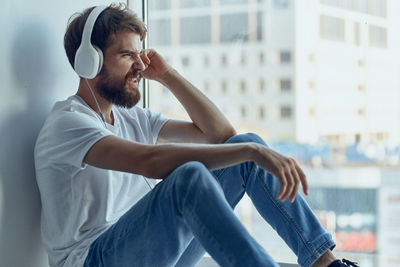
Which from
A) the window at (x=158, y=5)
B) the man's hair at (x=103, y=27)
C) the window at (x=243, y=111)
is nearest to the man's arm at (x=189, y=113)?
the man's hair at (x=103, y=27)

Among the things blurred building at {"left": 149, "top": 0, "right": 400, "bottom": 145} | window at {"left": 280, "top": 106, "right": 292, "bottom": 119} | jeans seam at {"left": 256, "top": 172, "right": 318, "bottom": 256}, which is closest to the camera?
jeans seam at {"left": 256, "top": 172, "right": 318, "bottom": 256}

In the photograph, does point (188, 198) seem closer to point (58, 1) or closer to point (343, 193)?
point (58, 1)

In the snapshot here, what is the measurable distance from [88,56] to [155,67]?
0.94 ft

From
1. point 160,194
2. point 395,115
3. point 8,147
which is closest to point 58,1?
point 8,147

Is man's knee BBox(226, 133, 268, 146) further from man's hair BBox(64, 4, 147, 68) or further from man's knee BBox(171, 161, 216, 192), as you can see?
man's hair BBox(64, 4, 147, 68)

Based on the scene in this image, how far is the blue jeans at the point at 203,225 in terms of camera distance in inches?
35.8

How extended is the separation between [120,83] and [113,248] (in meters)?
0.43

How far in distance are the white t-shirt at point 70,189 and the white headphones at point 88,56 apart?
77 millimetres

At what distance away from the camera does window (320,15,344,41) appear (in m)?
7.67

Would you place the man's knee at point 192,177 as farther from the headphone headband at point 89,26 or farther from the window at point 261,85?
the window at point 261,85

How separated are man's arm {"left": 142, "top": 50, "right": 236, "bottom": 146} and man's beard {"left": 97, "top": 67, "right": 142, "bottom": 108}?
0.50 feet

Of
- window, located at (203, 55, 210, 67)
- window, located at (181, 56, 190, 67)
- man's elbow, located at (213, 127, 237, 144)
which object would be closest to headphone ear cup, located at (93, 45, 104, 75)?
man's elbow, located at (213, 127, 237, 144)

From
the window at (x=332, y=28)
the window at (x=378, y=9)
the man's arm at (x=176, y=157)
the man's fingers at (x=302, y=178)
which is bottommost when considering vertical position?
the man's fingers at (x=302, y=178)

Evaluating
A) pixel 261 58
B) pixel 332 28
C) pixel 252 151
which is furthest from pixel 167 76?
pixel 261 58
